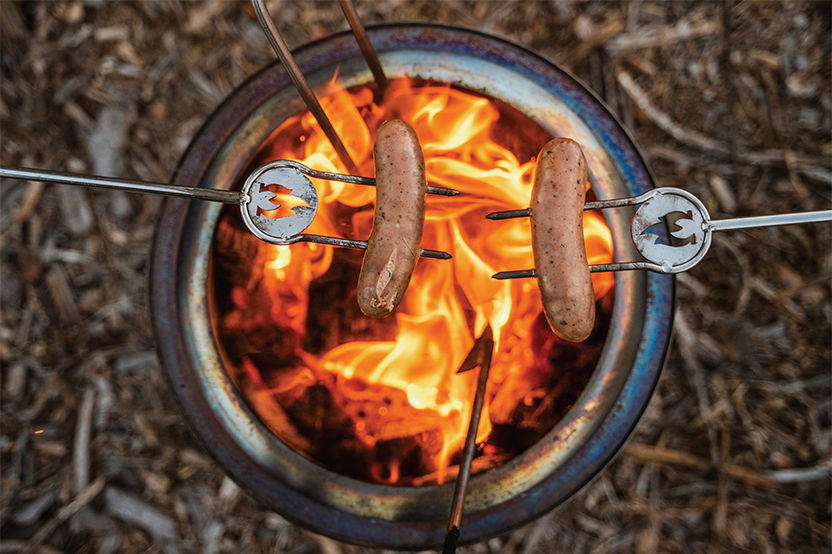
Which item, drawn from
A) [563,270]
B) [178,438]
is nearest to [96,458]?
[178,438]

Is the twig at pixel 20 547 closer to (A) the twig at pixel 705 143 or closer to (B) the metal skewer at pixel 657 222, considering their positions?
(B) the metal skewer at pixel 657 222

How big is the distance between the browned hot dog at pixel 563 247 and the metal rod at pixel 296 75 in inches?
22.5

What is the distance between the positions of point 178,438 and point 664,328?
1965 millimetres

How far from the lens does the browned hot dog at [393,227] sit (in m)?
1.33

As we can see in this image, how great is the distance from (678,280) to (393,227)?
5.45ft

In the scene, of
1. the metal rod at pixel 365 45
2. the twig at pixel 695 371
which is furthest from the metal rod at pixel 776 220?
the twig at pixel 695 371

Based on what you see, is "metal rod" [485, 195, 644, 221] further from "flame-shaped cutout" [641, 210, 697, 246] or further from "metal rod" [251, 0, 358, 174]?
"metal rod" [251, 0, 358, 174]

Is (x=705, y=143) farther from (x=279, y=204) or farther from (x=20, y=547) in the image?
(x=20, y=547)

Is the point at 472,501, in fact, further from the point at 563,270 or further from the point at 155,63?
the point at 155,63

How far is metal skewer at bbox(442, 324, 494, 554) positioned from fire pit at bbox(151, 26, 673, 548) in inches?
2.0

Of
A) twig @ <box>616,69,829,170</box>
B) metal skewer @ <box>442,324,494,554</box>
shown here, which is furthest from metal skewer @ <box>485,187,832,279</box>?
twig @ <box>616,69,829,170</box>

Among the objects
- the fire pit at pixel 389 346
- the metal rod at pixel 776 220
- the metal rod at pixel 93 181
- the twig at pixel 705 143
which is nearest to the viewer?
the metal rod at pixel 93 181

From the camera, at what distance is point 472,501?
1599mm

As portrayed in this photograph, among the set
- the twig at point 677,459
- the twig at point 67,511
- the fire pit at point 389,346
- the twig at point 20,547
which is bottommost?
the twig at point 20,547
